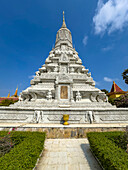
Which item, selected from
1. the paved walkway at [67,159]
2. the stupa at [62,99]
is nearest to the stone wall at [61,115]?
the stupa at [62,99]

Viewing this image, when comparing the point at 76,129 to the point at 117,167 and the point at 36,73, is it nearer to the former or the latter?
the point at 117,167

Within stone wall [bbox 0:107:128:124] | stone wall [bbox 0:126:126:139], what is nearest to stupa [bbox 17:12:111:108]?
stone wall [bbox 0:107:128:124]

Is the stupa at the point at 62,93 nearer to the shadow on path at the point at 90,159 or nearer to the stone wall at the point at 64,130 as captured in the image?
the stone wall at the point at 64,130

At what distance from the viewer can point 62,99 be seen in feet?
41.1

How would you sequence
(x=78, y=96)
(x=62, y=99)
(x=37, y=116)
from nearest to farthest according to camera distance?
1. (x=37, y=116)
2. (x=62, y=99)
3. (x=78, y=96)

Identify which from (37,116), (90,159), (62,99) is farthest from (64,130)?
(62,99)

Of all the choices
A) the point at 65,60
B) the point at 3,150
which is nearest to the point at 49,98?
the point at 65,60

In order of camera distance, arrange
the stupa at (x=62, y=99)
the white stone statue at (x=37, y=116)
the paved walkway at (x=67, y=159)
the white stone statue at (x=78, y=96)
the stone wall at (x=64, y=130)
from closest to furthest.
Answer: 1. the paved walkway at (x=67, y=159)
2. the stone wall at (x=64, y=130)
3. the white stone statue at (x=37, y=116)
4. the stupa at (x=62, y=99)
5. the white stone statue at (x=78, y=96)

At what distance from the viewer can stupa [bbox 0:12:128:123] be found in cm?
915

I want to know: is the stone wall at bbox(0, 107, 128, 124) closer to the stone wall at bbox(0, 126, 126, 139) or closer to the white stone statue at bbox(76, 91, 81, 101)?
the stone wall at bbox(0, 126, 126, 139)

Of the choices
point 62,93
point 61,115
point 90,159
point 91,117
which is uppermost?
point 62,93

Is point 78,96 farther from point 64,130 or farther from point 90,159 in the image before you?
point 90,159

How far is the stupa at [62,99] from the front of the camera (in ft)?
30.0

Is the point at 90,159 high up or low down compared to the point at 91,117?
down
